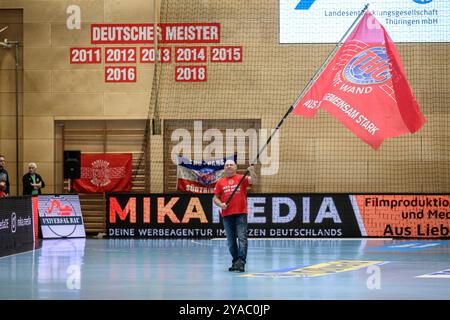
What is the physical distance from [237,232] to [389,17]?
12506 millimetres

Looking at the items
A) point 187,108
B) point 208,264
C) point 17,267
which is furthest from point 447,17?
Result: point 17,267

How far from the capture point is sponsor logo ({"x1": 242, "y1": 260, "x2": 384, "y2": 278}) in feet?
51.5

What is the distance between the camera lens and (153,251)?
830 inches

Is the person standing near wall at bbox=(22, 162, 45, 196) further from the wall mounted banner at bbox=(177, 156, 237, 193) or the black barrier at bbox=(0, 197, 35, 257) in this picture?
the wall mounted banner at bbox=(177, 156, 237, 193)

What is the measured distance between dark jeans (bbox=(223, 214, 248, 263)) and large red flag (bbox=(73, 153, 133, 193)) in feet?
36.0

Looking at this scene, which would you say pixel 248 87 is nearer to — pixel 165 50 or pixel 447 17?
pixel 165 50

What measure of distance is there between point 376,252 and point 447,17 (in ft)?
30.0

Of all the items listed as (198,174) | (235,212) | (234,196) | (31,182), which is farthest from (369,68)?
(31,182)

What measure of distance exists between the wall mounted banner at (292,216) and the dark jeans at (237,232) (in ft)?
28.1

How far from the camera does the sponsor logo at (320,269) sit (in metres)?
15.7

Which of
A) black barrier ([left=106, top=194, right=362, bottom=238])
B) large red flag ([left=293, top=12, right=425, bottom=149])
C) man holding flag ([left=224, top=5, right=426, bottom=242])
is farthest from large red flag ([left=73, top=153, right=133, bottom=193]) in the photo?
large red flag ([left=293, top=12, right=425, bottom=149])

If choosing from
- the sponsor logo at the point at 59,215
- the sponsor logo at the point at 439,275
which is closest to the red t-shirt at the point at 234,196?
the sponsor logo at the point at 439,275
